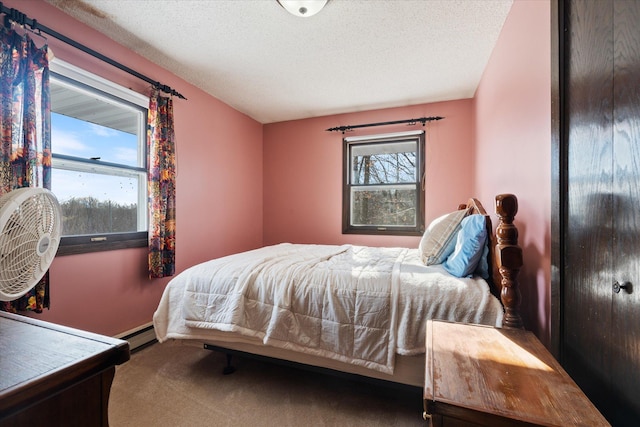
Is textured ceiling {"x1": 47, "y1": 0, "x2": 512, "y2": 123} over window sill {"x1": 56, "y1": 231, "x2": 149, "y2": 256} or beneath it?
over

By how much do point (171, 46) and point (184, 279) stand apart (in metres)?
1.90

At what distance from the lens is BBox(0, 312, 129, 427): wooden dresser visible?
48cm

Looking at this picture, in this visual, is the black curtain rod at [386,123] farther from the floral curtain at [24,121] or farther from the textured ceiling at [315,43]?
the floral curtain at [24,121]

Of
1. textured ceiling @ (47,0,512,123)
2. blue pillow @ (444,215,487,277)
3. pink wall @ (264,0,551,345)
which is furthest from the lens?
textured ceiling @ (47,0,512,123)

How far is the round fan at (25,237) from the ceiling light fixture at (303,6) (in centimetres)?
167

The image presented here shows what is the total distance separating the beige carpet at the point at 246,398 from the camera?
147 centimetres

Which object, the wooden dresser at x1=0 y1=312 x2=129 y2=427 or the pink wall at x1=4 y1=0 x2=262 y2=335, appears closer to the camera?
the wooden dresser at x1=0 y1=312 x2=129 y2=427

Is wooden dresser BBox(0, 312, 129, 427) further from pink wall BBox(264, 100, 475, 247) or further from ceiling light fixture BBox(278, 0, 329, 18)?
pink wall BBox(264, 100, 475, 247)

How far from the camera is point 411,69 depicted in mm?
2549

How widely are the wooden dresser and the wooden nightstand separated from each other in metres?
0.78

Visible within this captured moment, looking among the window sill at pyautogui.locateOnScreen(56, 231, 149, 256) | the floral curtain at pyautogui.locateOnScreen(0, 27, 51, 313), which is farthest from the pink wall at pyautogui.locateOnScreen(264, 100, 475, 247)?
the floral curtain at pyautogui.locateOnScreen(0, 27, 51, 313)

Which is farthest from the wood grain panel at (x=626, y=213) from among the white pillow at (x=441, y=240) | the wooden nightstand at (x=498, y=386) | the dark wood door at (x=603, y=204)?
the white pillow at (x=441, y=240)

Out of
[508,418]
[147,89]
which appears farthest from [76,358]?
[147,89]

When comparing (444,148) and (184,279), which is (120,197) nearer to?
(184,279)
